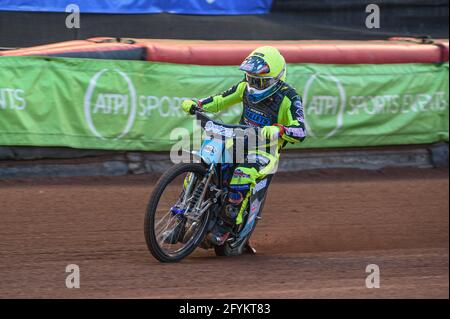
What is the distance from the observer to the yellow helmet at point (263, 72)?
22.8ft

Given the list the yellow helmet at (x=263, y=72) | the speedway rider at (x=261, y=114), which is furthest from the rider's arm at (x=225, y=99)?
the yellow helmet at (x=263, y=72)

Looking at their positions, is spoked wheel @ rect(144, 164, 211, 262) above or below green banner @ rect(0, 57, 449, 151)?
below

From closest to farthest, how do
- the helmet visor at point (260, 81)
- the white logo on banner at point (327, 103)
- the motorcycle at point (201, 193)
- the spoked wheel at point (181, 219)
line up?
1. the spoked wheel at point (181, 219)
2. the motorcycle at point (201, 193)
3. the helmet visor at point (260, 81)
4. the white logo on banner at point (327, 103)

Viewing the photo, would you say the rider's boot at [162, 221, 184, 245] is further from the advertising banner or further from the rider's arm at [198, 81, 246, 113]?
the advertising banner

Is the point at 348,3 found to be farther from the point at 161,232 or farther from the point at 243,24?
the point at 161,232

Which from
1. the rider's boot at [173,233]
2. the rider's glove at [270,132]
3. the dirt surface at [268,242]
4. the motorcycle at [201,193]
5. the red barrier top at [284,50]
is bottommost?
the dirt surface at [268,242]

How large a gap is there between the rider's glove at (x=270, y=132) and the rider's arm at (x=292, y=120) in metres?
0.09

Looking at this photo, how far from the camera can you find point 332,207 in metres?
10.1

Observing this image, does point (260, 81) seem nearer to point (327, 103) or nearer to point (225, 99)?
point (225, 99)

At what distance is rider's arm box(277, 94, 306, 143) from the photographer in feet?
22.2

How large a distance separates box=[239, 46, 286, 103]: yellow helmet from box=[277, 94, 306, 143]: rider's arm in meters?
0.17

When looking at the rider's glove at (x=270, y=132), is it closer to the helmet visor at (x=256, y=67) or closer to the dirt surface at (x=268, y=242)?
the helmet visor at (x=256, y=67)

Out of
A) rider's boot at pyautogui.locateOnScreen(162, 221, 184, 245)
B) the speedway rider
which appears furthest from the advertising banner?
rider's boot at pyautogui.locateOnScreen(162, 221, 184, 245)

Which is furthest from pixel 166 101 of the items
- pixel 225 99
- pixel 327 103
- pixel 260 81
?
pixel 260 81
